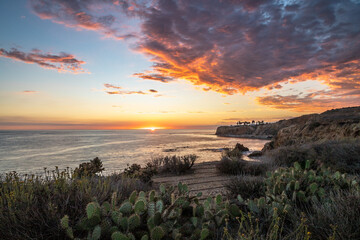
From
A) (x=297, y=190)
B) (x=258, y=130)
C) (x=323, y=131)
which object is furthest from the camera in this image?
(x=258, y=130)

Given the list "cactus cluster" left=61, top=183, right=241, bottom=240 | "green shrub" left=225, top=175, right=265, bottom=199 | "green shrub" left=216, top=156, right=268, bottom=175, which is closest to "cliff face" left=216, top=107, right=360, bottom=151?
"green shrub" left=216, top=156, right=268, bottom=175

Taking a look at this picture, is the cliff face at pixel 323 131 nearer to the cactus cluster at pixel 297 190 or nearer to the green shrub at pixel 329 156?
the green shrub at pixel 329 156

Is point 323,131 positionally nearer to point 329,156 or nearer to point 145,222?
point 329,156

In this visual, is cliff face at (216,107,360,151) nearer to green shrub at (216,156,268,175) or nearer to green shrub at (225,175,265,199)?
green shrub at (216,156,268,175)

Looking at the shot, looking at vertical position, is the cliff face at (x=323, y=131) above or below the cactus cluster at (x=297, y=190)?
above

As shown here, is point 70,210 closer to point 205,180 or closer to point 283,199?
point 283,199

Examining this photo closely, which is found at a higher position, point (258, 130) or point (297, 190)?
point (297, 190)

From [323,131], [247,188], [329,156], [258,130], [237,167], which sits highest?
[323,131]

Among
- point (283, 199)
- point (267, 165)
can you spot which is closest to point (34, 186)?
point (283, 199)

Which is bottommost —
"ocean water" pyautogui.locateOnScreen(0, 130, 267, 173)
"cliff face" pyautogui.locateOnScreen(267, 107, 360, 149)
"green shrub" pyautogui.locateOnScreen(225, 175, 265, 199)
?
"ocean water" pyautogui.locateOnScreen(0, 130, 267, 173)

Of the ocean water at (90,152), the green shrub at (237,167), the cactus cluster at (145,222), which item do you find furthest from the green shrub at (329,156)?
the ocean water at (90,152)

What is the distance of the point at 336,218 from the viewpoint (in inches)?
93.9

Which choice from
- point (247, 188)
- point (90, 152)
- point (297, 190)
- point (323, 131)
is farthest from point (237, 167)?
point (90, 152)

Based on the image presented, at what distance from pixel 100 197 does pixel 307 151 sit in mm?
9917
